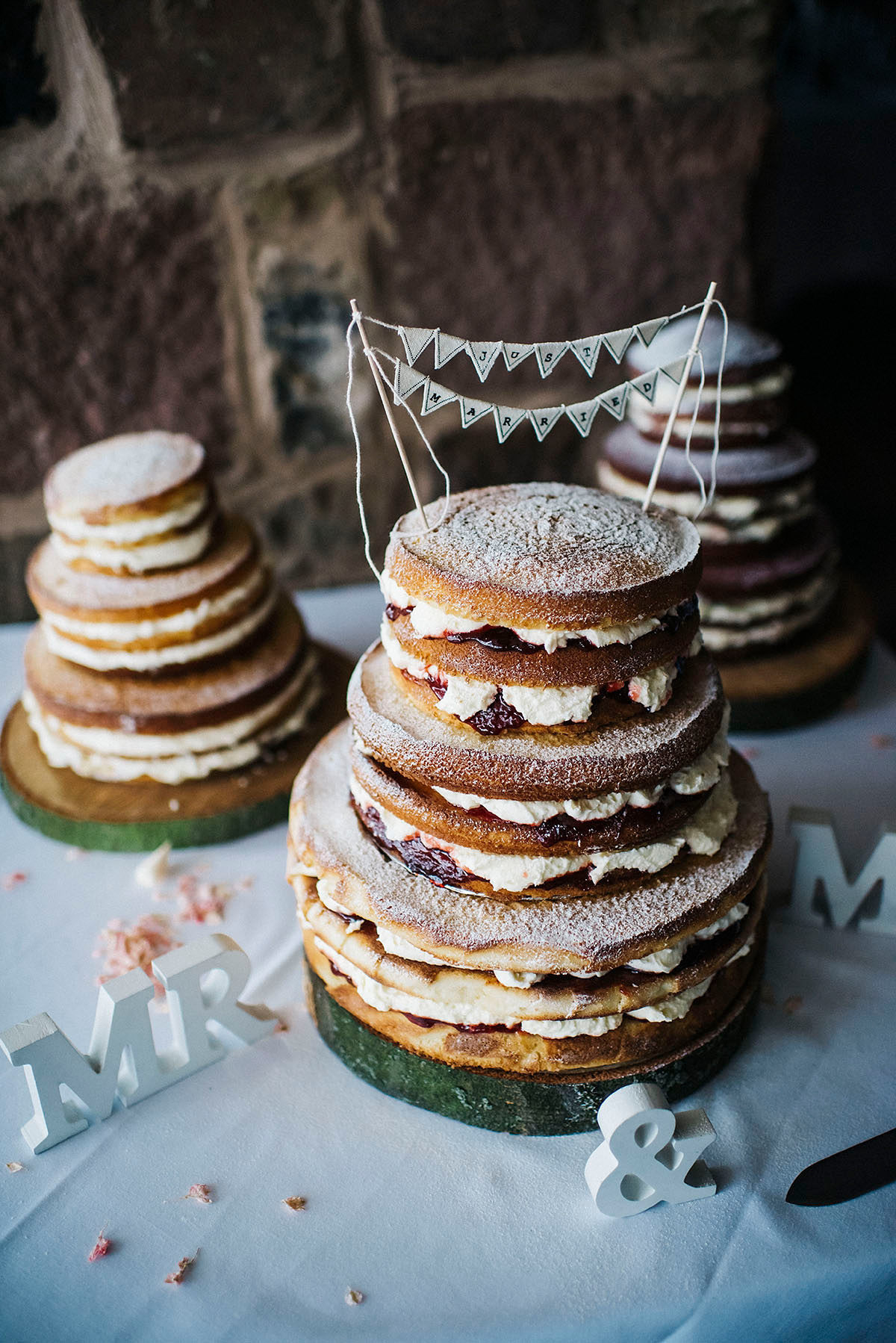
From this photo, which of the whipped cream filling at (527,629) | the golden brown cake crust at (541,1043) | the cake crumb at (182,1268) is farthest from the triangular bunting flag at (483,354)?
the cake crumb at (182,1268)

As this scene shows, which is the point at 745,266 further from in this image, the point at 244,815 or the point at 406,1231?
the point at 406,1231

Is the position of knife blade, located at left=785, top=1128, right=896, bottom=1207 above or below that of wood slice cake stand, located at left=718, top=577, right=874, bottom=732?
above

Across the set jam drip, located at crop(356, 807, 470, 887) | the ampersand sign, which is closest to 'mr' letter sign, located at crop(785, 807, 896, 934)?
the ampersand sign

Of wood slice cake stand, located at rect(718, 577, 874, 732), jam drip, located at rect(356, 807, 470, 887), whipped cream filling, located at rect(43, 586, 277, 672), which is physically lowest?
wood slice cake stand, located at rect(718, 577, 874, 732)

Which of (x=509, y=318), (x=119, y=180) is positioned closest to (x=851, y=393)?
(x=509, y=318)

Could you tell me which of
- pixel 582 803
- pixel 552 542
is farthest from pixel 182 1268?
pixel 552 542

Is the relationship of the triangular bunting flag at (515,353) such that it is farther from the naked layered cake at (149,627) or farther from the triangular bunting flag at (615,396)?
the naked layered cake at (149,627)

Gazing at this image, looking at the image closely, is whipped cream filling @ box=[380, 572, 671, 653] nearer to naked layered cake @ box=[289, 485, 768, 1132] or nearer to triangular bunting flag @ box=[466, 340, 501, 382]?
naked layered cake @ box=[289, 485, 768, 1132]
